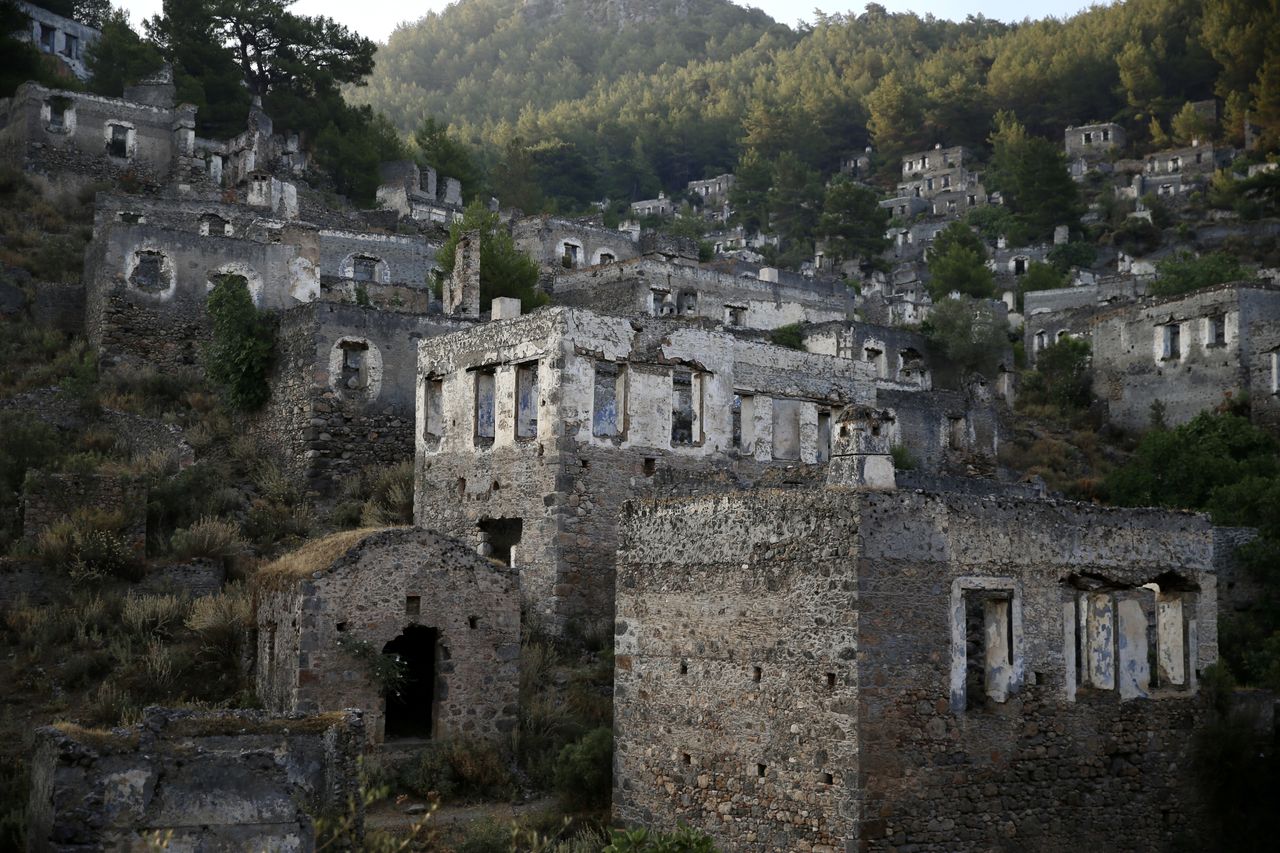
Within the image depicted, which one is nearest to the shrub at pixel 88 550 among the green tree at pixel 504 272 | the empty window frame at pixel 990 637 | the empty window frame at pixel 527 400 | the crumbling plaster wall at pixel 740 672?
the empty window frame at pixel 527 400

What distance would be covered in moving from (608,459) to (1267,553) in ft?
46.0

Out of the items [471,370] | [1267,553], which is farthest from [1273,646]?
[471,370]

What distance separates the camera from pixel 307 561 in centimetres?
2030

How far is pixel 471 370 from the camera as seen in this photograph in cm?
2672

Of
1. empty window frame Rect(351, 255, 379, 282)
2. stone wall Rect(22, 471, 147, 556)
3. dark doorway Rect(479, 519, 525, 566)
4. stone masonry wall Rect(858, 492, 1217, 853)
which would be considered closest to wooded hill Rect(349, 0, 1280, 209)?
empty window frame Rect(351, 255, 379, 282)

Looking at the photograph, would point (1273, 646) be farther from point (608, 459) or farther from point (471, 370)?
point (471, 370)

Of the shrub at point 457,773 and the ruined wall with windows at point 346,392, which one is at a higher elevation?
the ruined wall with windows at point 346,392

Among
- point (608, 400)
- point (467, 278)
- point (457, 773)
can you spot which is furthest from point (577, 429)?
point (467, 278)

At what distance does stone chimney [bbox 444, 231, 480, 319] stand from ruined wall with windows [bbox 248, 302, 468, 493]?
227cm

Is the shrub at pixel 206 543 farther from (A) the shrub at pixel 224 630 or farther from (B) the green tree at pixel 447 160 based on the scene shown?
(B) the green tree at pixel 447 160

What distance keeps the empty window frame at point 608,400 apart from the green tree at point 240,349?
10.00 m

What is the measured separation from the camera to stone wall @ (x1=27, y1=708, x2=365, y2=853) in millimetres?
14227

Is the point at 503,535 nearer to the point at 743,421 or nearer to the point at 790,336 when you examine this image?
the point at 743,421

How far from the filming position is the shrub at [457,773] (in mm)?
19156
